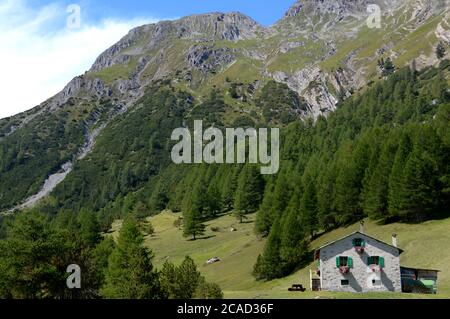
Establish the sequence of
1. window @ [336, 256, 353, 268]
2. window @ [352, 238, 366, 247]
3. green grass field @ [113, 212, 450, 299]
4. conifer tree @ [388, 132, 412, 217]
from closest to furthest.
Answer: green grass field @ [113, 212, 450, 299], window @ [352, 238, 366, 247], window @ [336, 256, 353, 268], conifer tree @ [388, 132, 412, 217]

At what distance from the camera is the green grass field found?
55838mm

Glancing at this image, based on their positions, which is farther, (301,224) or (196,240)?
(196,240)

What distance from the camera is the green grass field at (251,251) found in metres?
55.8

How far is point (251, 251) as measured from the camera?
9231 centimetres

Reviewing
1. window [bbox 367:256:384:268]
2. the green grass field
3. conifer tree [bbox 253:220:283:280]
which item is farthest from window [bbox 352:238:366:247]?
conifer tree [bbox 253:220:283:280]

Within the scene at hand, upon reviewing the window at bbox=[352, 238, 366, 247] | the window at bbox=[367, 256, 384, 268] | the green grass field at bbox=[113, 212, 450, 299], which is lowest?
the green grass field at bbox=[113, 212, 450, 299]

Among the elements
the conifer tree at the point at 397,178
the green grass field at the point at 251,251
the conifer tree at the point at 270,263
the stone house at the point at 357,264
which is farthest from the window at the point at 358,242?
the conifer tree at the point at 397,178

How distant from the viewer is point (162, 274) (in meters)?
53.8

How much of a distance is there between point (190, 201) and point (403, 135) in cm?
6706

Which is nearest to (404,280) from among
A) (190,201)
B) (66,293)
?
(66,293)

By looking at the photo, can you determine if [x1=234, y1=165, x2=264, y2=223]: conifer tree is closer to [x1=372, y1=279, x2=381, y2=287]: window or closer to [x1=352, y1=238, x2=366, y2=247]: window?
[x1=352, y1=238, x2=366, y2=247]: window

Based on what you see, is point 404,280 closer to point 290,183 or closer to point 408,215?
point 408,215

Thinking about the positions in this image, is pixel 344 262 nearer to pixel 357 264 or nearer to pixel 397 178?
pixel 357 264

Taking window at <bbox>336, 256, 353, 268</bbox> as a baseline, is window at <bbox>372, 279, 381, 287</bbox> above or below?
below
